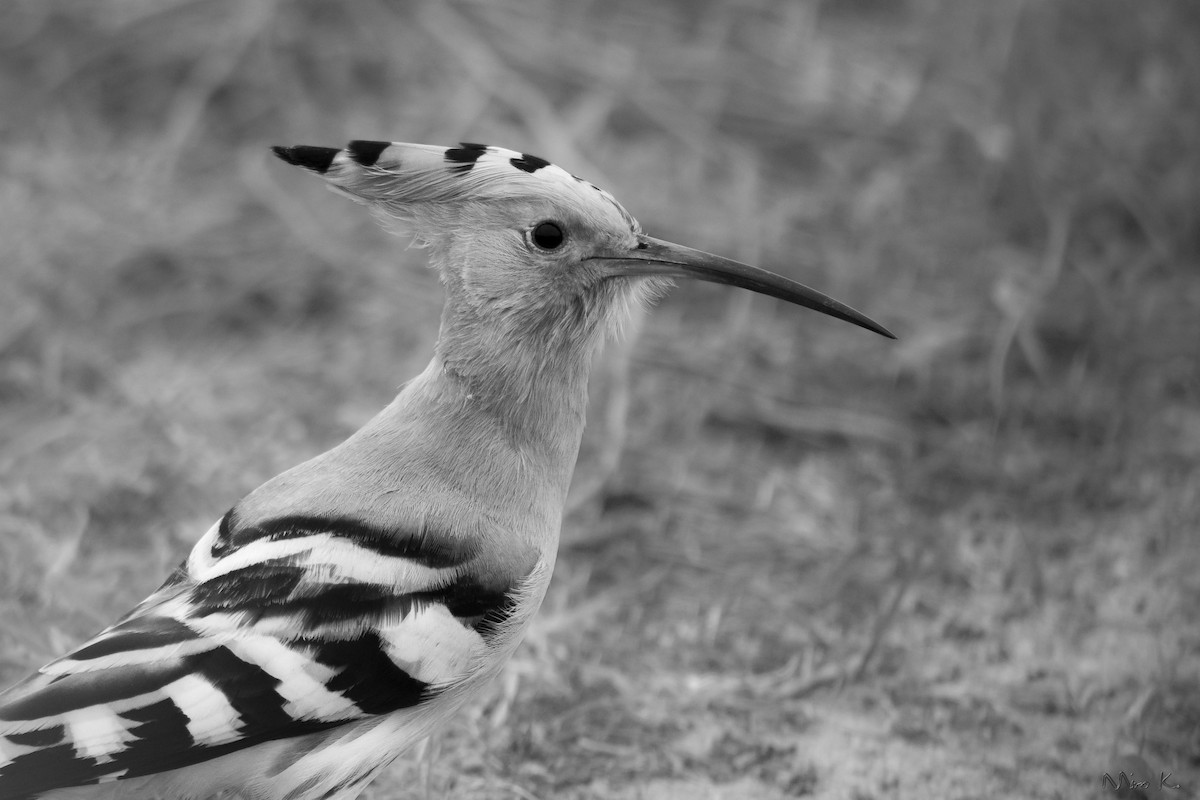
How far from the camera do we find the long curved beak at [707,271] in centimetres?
186

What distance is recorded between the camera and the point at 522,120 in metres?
3.86

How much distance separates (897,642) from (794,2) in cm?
295

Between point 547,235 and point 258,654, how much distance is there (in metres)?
0.68

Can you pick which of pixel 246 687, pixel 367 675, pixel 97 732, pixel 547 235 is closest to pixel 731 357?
pixel 547 235

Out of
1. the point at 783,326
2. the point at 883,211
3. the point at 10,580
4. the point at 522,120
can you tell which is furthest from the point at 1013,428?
the point at 10,580

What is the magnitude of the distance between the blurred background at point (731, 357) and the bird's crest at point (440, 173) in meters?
0.86

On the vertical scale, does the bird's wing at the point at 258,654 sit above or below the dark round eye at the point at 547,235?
below

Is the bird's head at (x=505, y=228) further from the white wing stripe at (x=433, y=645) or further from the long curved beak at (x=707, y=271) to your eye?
the white wing stripe at (x=433, y=645)

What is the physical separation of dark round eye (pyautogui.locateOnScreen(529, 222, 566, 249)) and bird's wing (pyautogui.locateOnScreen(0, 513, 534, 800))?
1.45 feet

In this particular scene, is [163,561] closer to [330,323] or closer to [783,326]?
[330,323]

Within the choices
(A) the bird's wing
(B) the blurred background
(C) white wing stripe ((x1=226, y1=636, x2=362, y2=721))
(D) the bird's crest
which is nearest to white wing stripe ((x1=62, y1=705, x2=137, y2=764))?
(A) the bird's wing

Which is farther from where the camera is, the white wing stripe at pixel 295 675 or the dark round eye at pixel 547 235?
the dark round eye at pixel 547 235

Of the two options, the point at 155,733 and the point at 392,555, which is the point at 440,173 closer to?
the point at 392,555

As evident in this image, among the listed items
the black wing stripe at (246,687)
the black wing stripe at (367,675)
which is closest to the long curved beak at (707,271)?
the black wing stripe at (367,675)
